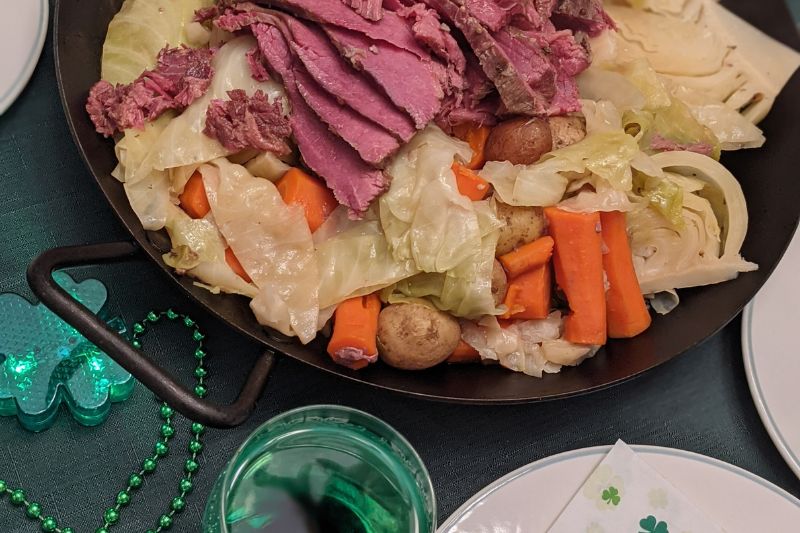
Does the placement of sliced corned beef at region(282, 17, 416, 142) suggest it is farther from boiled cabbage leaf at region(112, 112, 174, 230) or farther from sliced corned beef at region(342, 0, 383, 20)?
boiled cabbage leaf at region(112, 112, 174, 230)

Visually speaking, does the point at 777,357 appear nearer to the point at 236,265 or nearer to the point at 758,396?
the point at 758,396

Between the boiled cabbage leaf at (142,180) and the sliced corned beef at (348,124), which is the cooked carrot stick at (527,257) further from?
the boiled cabbage leaf at (142,180)

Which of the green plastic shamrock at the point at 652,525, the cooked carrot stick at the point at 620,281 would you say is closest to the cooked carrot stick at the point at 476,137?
the cooked carrot stick at the point at 620,281

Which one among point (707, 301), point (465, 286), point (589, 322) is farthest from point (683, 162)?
point (465, 286)

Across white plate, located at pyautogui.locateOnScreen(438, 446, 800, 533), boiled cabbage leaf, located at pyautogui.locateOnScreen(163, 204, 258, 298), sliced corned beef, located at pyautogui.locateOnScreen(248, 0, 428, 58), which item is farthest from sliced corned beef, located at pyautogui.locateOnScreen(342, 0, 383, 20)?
white plate, located at pyautogui.locateOnScreen(438, 446, 800, 533)

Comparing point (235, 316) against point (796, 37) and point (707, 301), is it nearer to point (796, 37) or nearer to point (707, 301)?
point (707, 301)

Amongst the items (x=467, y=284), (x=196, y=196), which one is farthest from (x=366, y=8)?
(x=467, y=284)
